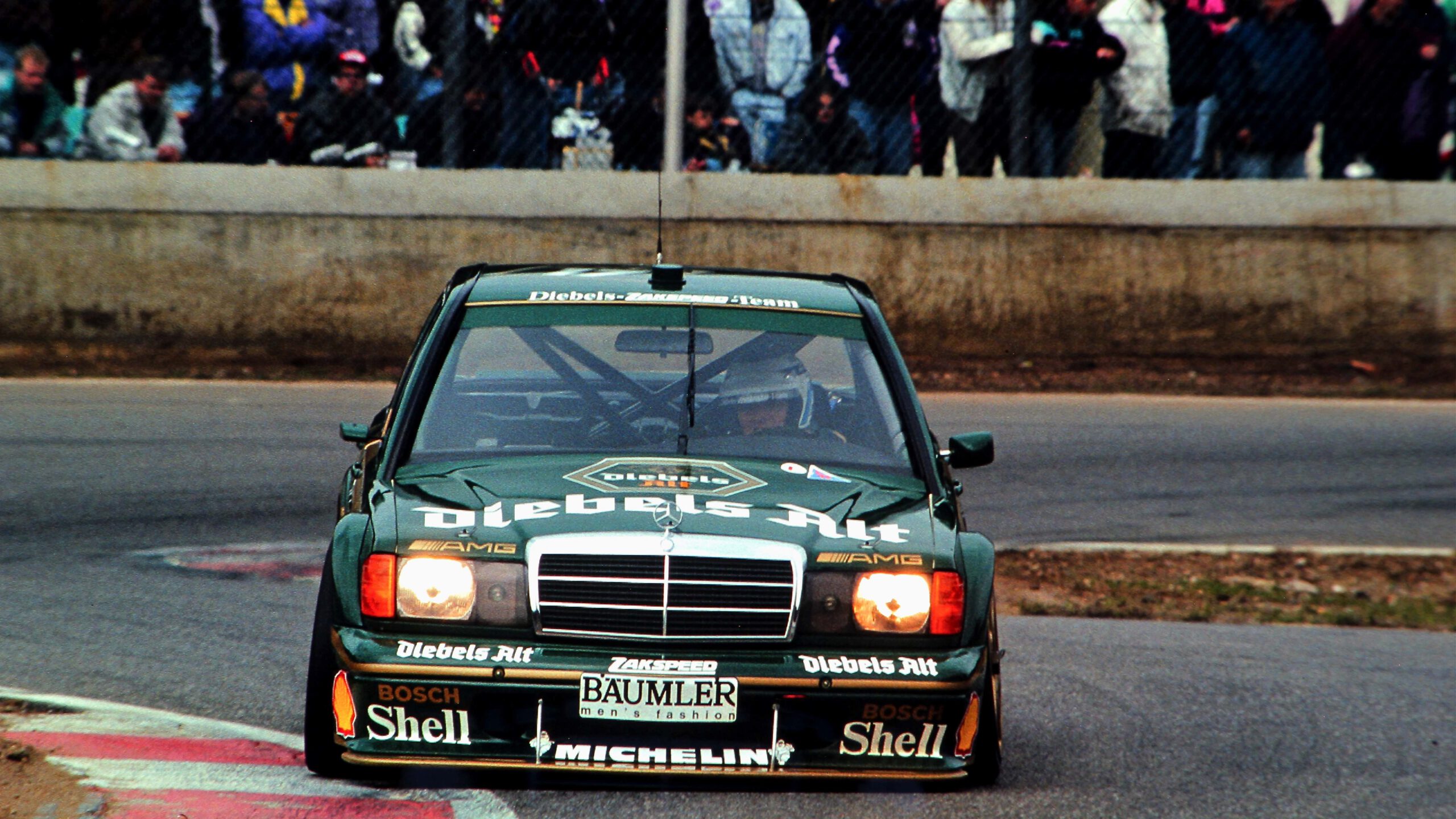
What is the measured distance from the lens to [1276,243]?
520 inches

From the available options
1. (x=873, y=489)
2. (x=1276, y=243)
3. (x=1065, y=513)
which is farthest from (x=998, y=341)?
(x=873, y=489)

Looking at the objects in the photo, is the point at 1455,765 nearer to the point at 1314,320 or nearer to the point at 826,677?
the point at 826,677

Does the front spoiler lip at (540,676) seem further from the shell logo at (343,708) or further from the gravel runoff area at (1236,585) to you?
the gravel runoff area at (1236,585)

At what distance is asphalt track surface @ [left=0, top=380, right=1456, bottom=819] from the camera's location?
16.6 feet

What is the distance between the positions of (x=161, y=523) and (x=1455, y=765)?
5.96 m

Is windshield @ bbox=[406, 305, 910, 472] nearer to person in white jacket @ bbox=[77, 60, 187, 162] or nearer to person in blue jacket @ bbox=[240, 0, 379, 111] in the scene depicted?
person in blue jacket @ bbox=[240, 0, 379, 111]

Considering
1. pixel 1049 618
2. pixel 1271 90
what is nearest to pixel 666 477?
pixel 1049 618

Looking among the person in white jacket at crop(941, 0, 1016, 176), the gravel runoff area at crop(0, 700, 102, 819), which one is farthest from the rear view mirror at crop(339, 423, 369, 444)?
the person in white jacket at crop(941, 0, 1016, 176)

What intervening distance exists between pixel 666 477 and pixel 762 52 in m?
8.47

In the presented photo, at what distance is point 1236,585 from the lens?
8.57m

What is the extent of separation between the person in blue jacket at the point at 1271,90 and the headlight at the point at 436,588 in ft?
33.6

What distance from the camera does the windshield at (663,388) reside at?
4.95 metres

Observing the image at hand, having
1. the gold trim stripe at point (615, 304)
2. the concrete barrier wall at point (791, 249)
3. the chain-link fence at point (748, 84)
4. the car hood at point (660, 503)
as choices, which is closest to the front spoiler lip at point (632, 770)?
the car hood at point (660, 503)

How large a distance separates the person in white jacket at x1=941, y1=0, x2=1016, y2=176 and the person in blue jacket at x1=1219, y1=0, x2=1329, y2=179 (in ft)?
5.38
